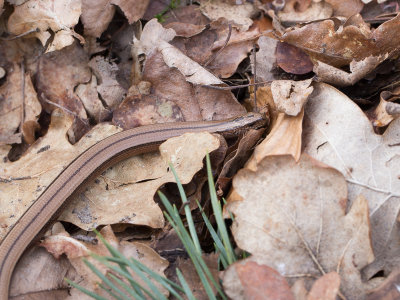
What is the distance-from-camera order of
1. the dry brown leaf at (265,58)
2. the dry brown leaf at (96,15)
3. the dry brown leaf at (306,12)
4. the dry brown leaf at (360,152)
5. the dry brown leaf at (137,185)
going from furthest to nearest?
1. the dry brown leaf at (306,12)
2. the dry brown leaf at (96,15)
3. the dry brown leaf at (265,58)
4. the dry brown leaf at (137,185)
5. the dry brown leaf at (360,152)

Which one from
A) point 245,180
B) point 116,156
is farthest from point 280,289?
point 116,156

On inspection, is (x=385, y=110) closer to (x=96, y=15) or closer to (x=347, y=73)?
(x=347, y=73)

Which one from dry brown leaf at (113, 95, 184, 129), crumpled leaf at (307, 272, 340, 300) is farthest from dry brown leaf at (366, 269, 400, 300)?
dry brown leaf at (113, 95, 184, 129)

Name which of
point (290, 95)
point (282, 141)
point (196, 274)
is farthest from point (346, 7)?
point (196, 274)

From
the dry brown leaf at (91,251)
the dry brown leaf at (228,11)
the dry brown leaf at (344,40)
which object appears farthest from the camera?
the dry brown leaf at (228,11)

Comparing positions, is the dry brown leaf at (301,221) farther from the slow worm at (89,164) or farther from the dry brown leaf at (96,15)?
the dry brown leaf at (96,15)

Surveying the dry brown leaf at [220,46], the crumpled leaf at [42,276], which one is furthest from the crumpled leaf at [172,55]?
the crumpled leaf at [42,276]
